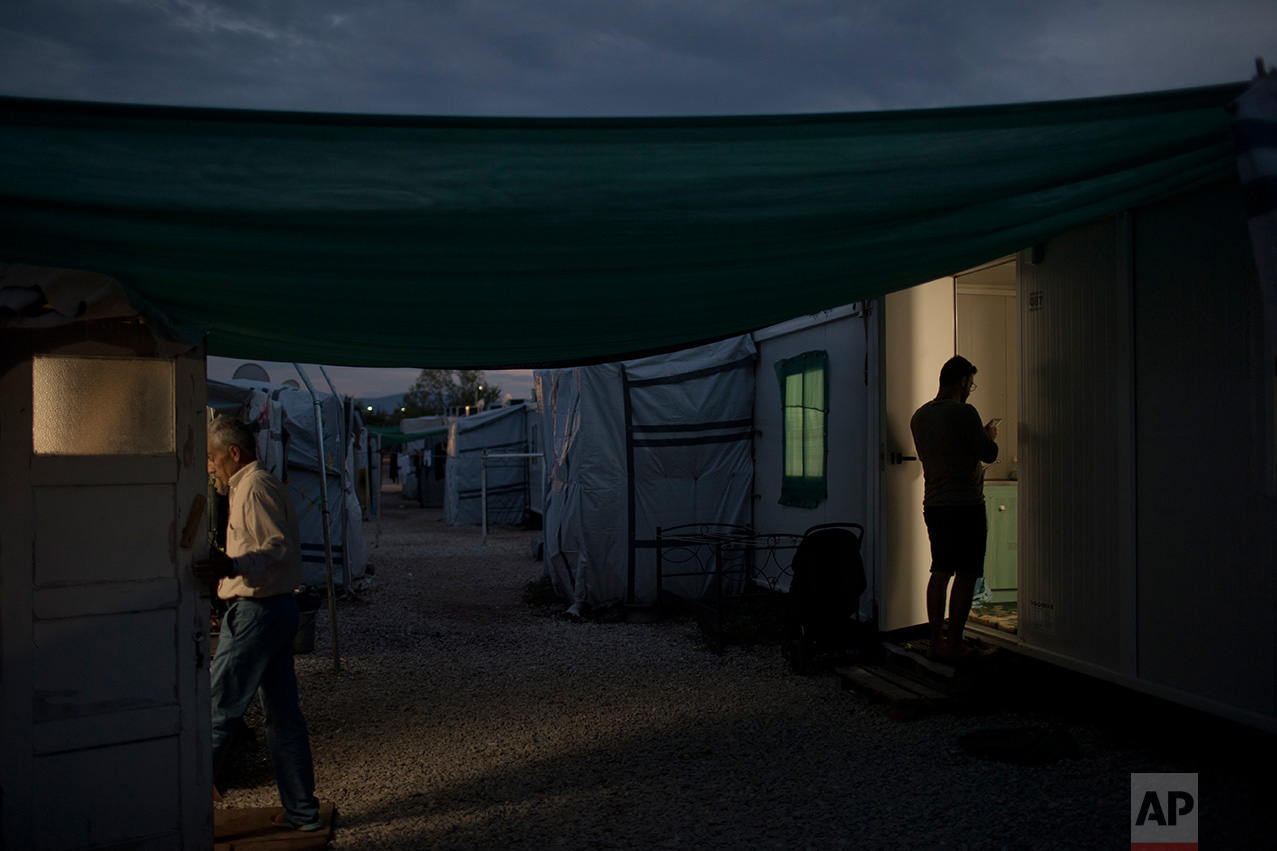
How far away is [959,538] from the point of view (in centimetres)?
475

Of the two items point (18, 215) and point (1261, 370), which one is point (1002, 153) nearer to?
point (1261, 370)

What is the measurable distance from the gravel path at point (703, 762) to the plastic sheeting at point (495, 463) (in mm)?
11637

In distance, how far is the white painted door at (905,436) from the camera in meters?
5.67

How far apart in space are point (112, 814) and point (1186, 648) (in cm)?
433

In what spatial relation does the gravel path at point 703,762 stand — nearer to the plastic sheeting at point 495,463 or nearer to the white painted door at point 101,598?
the white painted door at point 101,598

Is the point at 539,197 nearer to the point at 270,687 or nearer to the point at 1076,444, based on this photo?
the point at 270,687

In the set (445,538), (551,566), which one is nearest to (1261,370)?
(551,566)

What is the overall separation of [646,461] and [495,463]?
411 inches

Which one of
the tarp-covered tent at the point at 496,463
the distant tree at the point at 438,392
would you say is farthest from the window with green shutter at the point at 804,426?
the distant tree at the point at 438,392

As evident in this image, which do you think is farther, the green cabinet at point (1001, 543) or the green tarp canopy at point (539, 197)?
the green cabinet at point (1001, 543)

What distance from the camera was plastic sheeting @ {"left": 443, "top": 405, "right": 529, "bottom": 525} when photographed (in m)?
18.2

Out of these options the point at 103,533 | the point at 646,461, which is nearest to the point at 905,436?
the point at 646,461

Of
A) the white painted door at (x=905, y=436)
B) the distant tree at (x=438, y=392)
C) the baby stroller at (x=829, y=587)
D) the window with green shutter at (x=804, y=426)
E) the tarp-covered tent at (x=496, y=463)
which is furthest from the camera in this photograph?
the distant tree at (x=438, y=392)

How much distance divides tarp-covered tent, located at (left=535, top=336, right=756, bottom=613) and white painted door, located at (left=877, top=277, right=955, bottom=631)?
266 cm
